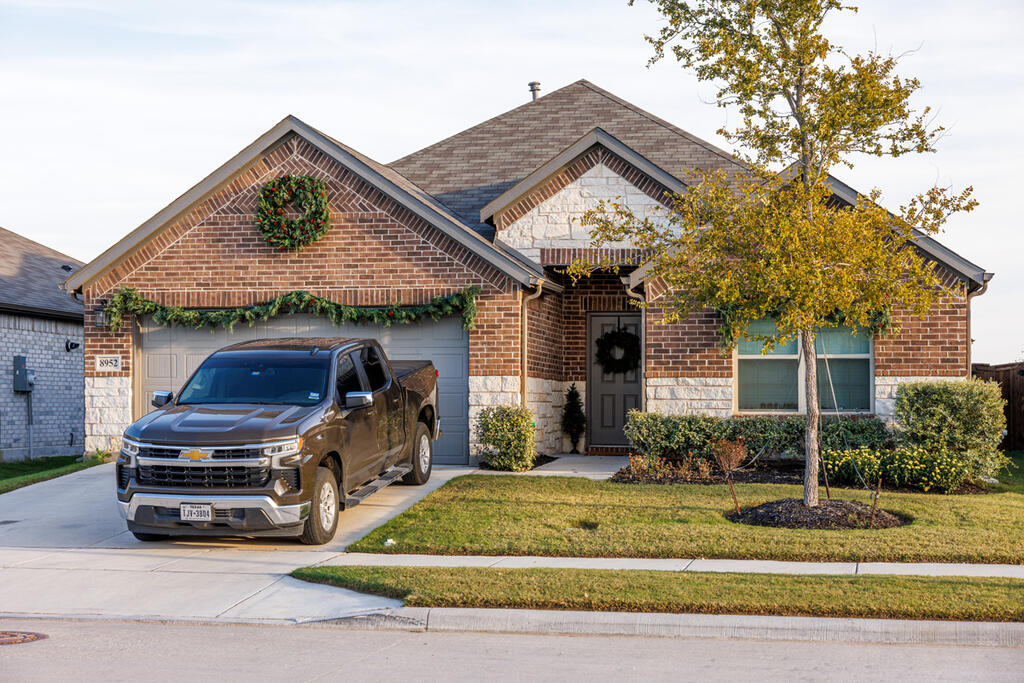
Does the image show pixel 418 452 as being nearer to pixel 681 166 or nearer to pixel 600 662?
pixel 600 662

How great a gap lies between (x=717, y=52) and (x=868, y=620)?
6707 mm

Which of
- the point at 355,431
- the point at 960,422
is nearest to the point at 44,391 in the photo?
the point at 355,431

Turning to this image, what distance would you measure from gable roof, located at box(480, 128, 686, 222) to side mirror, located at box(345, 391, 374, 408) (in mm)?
6699

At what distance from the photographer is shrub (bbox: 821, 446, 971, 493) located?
1381 centimetres

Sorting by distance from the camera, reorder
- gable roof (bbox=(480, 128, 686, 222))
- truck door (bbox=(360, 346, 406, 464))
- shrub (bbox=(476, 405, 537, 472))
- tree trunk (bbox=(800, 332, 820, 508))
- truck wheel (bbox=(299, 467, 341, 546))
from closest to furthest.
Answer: truck wheel (bbox=(299, 467, 341, 546)), tree trunk (bbox=(800, 332, 820, 508)), truck door (bbox=(360, 346, 406, 464)), shrub (bbox=(476, 405, 537, 472)), gable roof (bbox=(480, 128, 686, 222))

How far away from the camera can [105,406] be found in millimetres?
17297

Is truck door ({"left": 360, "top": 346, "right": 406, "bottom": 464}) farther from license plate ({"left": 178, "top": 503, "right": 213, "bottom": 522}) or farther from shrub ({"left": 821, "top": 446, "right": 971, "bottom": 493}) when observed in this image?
shrub ({"left": 821, "top": 446, "right": 971, "bottom": 493})

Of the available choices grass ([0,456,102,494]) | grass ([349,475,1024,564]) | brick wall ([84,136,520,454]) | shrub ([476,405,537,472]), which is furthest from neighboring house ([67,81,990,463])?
grass ([349,475,1024,564])

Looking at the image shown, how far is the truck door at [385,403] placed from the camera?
12617mm

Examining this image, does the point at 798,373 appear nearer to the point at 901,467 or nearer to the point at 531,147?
the point at 901,467

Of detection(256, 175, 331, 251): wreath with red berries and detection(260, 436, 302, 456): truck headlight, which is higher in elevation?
detection(256, 175, 331, 251): wreath with red berries

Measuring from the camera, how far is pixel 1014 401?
21250mm

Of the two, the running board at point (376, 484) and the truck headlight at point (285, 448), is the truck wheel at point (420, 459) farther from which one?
the truck headlight at point (285, 448)

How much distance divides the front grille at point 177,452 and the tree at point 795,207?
4680 mm
